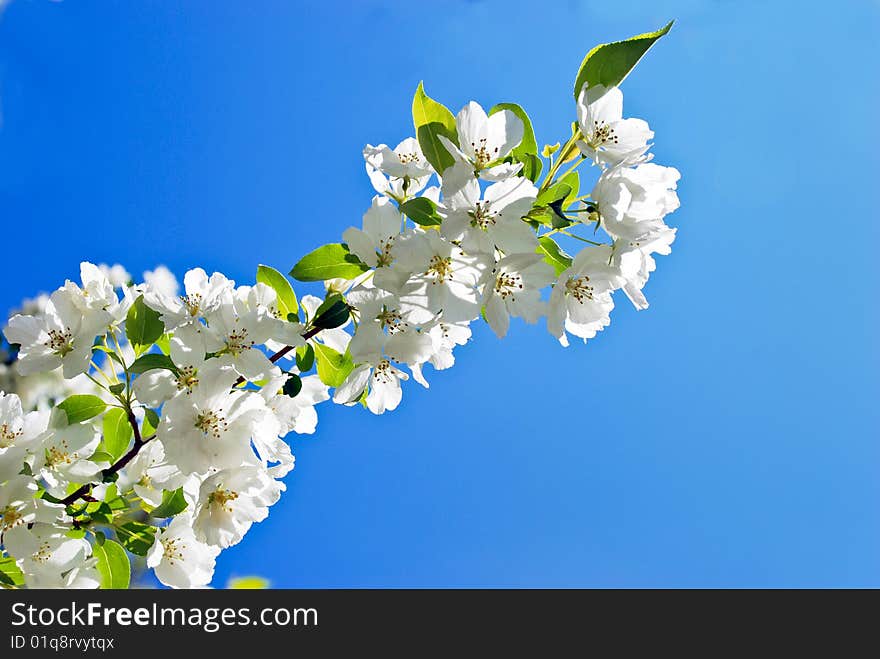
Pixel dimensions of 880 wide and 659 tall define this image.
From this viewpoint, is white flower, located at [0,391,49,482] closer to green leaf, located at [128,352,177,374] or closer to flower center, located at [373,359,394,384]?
green leaf, located at [128,352,177,374]

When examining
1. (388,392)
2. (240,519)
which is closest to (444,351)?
(388,392)

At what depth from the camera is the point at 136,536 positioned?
1.51m

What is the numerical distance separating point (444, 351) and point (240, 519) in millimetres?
521

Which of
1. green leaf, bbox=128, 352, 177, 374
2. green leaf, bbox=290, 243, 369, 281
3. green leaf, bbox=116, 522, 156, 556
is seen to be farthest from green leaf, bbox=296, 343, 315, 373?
green leaf, bbox=116, 522, 156, 556

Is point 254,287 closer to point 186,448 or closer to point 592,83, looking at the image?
point 186,448

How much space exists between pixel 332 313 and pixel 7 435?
71 cm

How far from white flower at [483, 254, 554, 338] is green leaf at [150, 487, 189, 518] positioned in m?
0.71

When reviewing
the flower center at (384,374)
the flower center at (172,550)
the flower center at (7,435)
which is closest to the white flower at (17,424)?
the flower center at (7,435)

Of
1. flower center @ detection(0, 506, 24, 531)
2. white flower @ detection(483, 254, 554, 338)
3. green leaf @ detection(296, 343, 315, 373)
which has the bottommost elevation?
flower center @ detection(0, 506, 24, 531)

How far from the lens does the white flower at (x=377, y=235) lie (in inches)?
56.6

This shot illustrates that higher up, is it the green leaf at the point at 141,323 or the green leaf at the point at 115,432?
the green leaf at the point at 141,323

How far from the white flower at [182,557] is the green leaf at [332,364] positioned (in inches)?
16.5

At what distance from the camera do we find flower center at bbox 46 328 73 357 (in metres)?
1.49

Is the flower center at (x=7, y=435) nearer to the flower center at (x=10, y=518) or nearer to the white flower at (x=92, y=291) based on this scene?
the flower center at (x=10, y=518)
